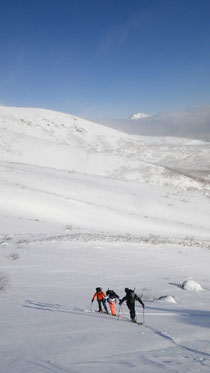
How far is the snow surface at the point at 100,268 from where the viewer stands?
243 inches

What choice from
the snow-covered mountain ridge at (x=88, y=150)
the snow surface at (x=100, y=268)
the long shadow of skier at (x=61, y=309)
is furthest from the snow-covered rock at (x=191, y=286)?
the snow-covered mountain ridge at (x=88, y=150)

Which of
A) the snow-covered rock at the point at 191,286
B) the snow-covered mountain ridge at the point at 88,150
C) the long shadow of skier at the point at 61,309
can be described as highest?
the snow-covered mountain ridge at the point at 88,150

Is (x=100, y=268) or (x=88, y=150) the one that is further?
(x=88, y=150)

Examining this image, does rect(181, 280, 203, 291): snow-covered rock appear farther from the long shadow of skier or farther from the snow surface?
the long shadow of skier

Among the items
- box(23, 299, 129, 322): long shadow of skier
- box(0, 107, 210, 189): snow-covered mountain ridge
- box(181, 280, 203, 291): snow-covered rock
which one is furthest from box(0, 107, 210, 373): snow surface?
box(0, 107, 210, 189): snow-covered mountain ridge

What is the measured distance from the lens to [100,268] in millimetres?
17938

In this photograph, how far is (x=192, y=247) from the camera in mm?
25953

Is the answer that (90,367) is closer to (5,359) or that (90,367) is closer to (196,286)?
(5,359)

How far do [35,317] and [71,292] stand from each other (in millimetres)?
4125

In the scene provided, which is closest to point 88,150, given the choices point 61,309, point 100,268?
point 100,268

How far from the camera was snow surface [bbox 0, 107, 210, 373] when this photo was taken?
6.17 metres

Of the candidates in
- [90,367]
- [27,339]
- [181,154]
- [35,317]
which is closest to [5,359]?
[27,339]

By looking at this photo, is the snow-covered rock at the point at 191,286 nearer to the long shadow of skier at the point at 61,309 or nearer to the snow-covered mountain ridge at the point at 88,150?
the long shadow of skier at the point at 61,309

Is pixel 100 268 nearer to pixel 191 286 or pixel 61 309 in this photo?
pixel 191 286
